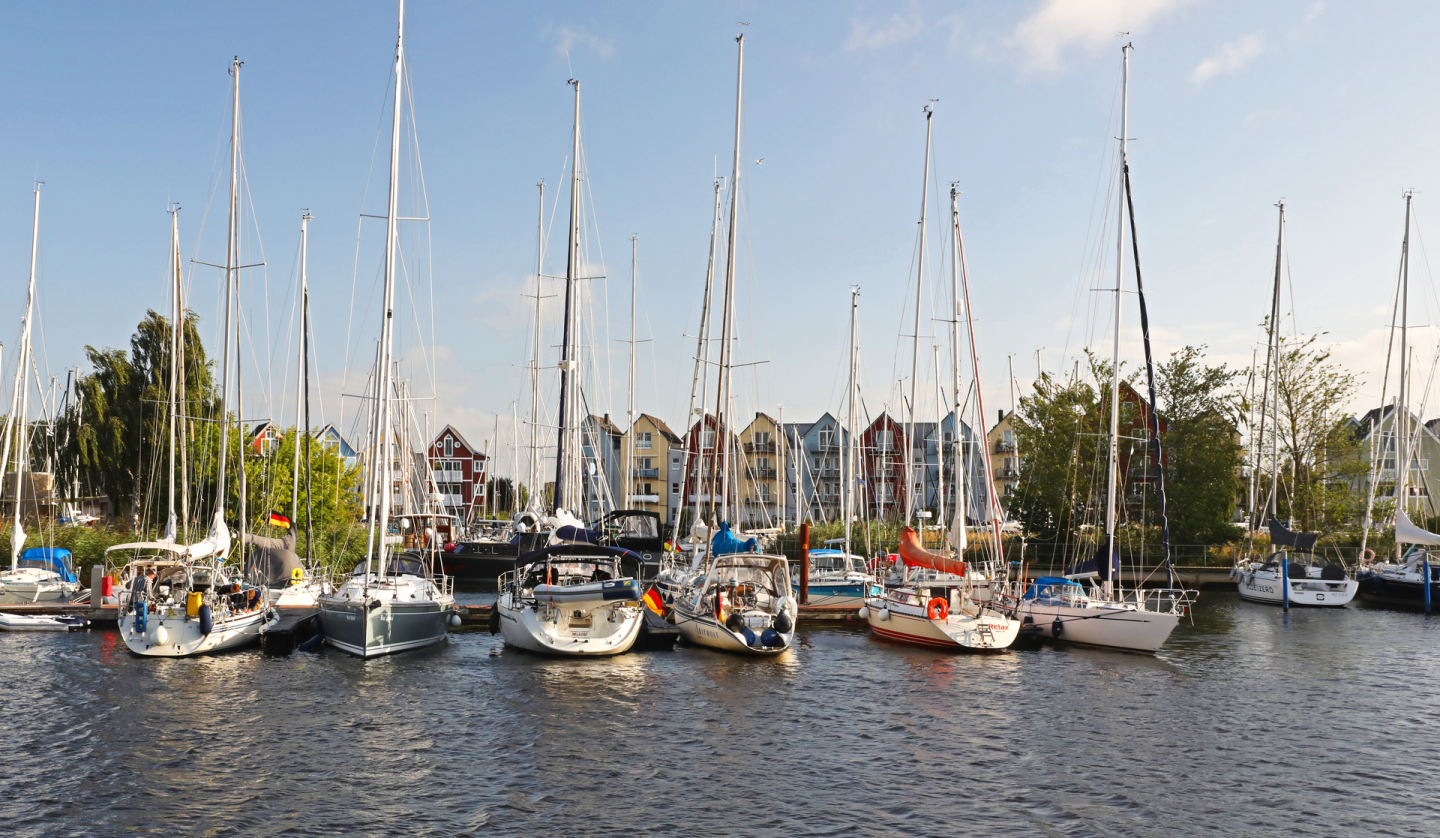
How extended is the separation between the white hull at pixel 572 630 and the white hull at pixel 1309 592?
32.0m

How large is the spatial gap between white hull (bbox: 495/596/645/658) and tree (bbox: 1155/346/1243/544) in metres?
41.0

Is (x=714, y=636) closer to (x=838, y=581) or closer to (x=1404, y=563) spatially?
(x=838, y=581)

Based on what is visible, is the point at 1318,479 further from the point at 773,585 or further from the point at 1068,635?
the point at 773,585

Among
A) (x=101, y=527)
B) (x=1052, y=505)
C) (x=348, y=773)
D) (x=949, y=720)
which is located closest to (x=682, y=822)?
(x=348, y=773)

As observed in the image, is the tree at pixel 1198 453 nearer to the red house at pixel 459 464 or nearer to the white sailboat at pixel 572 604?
the white sailboat at pixel 572 604

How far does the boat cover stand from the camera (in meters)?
48.2

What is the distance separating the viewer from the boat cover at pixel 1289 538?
48.2 meters

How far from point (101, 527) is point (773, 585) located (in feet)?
115

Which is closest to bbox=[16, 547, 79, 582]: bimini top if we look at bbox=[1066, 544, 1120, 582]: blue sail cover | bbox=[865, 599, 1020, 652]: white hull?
bbox=[865, 599, 1020, 652]: white hull

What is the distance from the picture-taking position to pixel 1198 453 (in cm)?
5919

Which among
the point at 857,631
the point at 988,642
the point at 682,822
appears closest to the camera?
the point at 682,822

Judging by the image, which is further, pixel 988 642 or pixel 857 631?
pixel 857 631

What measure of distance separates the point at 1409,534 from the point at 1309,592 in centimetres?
776

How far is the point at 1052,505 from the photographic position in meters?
61.5
